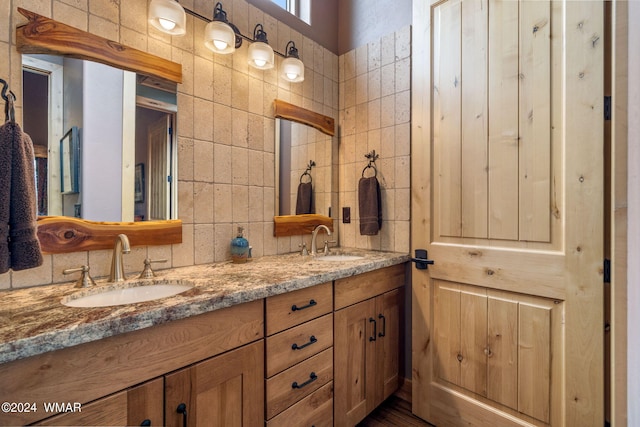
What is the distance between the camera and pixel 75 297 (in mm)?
965

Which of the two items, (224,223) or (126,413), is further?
(224,223)

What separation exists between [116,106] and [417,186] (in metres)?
1.50

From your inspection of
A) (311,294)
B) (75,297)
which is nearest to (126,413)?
(75,297)

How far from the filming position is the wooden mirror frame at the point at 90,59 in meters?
1.05

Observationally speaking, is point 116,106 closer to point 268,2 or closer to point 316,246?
point 268,2

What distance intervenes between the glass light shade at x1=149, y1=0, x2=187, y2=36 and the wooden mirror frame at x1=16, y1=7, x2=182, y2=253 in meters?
0.13

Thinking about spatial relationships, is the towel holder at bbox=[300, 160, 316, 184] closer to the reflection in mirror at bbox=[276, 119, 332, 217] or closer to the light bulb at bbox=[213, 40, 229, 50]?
the reflection in mirror at bbox=[276, 119, 332, 217]

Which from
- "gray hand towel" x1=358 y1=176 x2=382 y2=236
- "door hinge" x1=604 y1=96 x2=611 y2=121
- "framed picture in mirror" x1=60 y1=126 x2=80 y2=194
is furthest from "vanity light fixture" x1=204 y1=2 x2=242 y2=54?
"door hinge" x1=604 y1=96 x2=611 y2=121

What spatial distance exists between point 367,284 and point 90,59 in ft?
5.11

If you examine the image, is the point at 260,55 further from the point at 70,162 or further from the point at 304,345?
the point at 304,345

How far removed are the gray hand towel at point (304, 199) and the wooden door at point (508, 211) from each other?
70cm

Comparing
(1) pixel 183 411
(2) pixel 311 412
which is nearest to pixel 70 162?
(1) pixel 183 411

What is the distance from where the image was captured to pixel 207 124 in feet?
4.87

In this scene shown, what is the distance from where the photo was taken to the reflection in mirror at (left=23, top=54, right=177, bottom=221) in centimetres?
108
